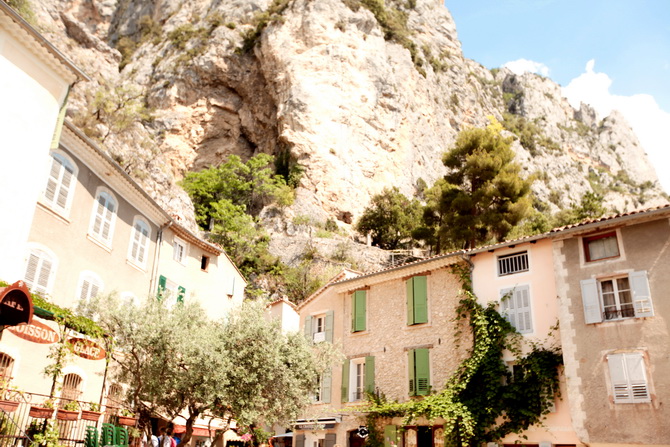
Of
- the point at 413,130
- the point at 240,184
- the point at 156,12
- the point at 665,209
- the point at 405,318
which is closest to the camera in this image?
the point at 665,209

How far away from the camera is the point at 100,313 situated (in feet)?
50.4

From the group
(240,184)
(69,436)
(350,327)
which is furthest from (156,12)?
(69,436)

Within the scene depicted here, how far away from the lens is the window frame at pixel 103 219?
1888cm

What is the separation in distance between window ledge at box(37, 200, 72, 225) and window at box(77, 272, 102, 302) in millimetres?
1890

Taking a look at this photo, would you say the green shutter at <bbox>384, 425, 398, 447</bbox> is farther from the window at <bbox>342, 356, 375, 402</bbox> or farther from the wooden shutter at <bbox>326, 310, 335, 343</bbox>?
the wooden shutter at <bbox>326, 310, 335, 343</bbox>

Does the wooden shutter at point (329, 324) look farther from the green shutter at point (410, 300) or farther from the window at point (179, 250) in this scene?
the window at point (179, 250)

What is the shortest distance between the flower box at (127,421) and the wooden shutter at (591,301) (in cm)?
1408

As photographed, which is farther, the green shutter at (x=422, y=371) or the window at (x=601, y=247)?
the green shutter at (x=422, y=371)

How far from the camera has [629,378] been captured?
1611 cm

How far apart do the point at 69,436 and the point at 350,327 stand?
12167 mm

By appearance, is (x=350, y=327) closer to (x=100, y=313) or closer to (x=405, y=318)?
(x=405, y=318)

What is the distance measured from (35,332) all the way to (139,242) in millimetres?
10246

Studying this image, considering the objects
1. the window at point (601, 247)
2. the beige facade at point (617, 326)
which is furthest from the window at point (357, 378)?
the window at point (601, 247)

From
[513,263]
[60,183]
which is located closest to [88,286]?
[60,183]
